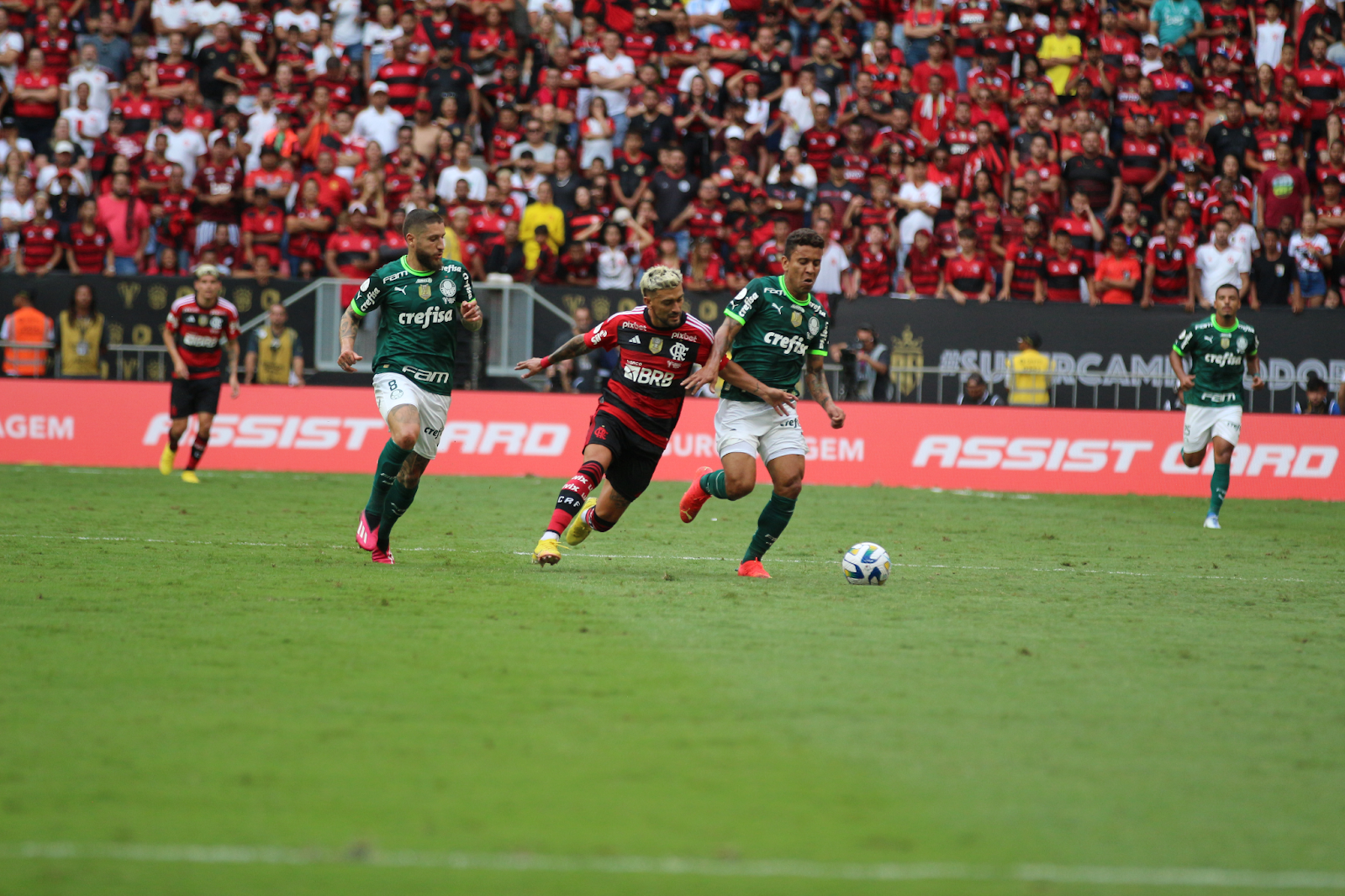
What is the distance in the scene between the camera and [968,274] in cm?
2036

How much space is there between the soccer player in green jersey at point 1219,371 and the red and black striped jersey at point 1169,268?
5.20 metres

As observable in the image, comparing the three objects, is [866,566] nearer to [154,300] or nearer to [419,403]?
[419,403]

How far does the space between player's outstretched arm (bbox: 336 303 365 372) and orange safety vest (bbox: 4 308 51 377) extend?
1164 centimetres

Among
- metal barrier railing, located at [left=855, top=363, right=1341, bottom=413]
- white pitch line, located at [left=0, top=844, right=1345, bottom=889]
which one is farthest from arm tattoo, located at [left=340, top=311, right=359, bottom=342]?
metal barrier railing, located at [left=855, top=363, right=1341, bottom=413]

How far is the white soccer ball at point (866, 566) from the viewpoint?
31.2 feet

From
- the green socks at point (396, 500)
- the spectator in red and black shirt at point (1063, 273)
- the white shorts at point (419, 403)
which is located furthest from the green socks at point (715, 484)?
the spectator in red and black shirt at point (1063, 273)

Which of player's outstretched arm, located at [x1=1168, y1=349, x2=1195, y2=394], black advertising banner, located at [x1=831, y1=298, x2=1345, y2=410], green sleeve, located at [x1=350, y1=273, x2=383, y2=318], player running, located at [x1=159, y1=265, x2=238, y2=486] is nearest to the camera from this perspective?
green sleeve, located at [x1=350, y1=273, x2=383, y2=318]

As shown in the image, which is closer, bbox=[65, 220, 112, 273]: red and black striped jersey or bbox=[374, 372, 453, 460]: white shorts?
bbox=[374, 372, 453, 460]: white shorts

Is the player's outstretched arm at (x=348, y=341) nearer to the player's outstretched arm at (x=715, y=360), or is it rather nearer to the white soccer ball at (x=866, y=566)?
the player's outstretched arm at (x=715, y=360)

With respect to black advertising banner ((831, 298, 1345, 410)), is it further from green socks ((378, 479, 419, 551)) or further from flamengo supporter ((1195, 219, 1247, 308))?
green socks ((378, 479, 419, 551))

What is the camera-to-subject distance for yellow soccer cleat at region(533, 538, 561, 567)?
30.6 ft

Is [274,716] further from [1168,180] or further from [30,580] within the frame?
[1168,180]

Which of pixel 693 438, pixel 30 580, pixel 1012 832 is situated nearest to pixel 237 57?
pixel 693 438

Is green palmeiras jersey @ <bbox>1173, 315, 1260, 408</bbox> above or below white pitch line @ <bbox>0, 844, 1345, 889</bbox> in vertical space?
below
